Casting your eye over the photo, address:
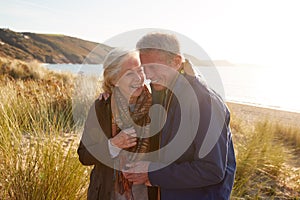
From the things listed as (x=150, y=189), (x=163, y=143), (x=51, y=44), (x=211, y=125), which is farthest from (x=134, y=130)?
(x=51, y=44)

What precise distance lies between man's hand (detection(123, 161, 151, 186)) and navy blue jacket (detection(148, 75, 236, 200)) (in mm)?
41

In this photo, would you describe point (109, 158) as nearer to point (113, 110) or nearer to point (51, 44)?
point (113, 110)

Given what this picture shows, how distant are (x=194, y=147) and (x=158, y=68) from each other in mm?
464

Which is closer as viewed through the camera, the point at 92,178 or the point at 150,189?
the point at 150,189

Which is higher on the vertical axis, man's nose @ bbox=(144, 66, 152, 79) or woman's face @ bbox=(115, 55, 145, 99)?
man's nose @ bbox=(144, 66, 152, 79)

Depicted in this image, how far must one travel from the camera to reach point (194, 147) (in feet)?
5.31

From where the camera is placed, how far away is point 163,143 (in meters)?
1.72

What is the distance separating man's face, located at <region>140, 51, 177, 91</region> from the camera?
1688mm

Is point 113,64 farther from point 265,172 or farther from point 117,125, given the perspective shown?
point 265,172

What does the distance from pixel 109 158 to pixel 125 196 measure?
10.4 inches

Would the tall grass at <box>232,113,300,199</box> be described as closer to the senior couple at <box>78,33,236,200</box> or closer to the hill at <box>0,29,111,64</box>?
the senior couple at <box>78,33,236,200</box>

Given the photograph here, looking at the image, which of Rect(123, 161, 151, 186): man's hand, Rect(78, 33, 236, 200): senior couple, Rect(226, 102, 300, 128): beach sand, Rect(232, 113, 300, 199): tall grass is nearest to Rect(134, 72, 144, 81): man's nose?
Rect(78, 33, 236, 200): senior couple

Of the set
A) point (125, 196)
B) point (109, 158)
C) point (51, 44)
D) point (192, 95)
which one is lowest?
point (51, 44)

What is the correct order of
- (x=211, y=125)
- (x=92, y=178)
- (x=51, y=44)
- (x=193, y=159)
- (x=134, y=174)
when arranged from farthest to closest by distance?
(x=51, y=44) → (x=92, y=178) → (x=134, y=174) → (x=193, y=159) → (x=211, y=125)
